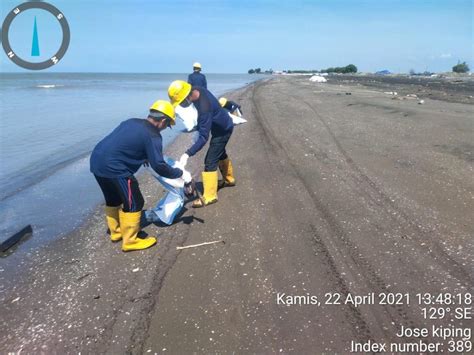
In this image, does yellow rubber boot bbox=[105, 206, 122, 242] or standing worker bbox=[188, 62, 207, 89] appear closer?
yellow rubber boot bbox=[105, 206, 122, 242]

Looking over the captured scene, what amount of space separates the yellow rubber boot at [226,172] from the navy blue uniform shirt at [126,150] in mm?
2518

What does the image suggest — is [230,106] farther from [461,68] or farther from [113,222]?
[461,68]

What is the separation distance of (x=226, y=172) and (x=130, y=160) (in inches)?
108

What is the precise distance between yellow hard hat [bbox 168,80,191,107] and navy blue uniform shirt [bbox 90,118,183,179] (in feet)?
3.21

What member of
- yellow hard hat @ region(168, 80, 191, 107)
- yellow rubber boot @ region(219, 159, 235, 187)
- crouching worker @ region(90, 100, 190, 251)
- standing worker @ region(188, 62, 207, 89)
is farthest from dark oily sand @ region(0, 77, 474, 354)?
standing worker @ region(188, 62, 207, 89)

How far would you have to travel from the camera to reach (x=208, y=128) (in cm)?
627

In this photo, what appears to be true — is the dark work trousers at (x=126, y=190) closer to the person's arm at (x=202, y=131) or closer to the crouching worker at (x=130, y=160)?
the crouching worker at (x=130, y=160)

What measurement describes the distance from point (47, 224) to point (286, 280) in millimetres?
3974

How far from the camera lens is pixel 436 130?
38.8 feet

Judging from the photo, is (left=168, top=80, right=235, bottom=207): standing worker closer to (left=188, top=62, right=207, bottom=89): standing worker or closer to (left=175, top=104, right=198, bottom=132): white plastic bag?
(left=175, top=104, right=198, bottom=132): white plastic bag

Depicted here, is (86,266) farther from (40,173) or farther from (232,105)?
(40,173)

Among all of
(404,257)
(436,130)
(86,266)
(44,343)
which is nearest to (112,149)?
(86,266)

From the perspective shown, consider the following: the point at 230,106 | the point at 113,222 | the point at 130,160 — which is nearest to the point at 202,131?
the point at 130,160

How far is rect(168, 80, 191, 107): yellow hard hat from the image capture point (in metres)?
5.71
